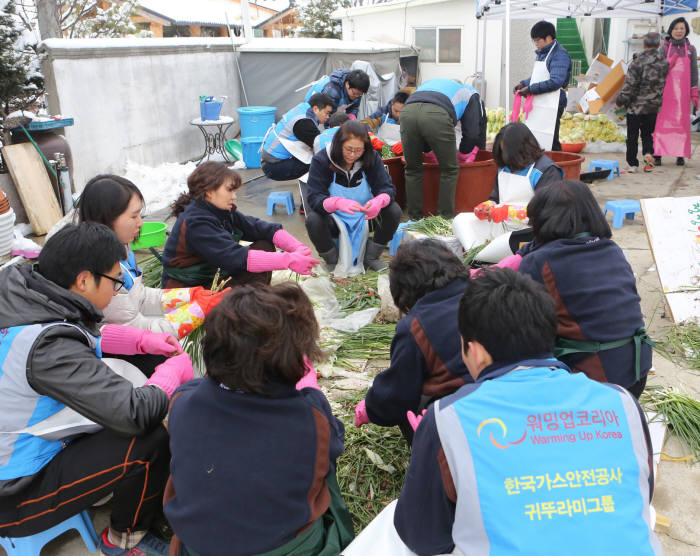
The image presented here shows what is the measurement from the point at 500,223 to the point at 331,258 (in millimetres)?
1317

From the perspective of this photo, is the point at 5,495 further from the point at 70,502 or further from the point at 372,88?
the point at 372,88

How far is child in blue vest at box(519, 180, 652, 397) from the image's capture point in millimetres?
2254

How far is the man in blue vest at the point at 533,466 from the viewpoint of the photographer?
127 cm

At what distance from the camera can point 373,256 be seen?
4.69 meters

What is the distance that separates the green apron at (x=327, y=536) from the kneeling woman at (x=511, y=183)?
259 cm

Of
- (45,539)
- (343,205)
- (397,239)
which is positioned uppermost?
(343,205)

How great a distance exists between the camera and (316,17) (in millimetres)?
23438

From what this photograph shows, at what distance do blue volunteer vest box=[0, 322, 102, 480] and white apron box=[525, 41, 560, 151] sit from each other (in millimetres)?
5892

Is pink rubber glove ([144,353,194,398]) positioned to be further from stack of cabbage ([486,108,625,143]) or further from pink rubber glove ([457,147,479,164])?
stack of cabbage ([486,108,625,143])

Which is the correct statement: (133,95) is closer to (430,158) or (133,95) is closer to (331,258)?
(430,158)

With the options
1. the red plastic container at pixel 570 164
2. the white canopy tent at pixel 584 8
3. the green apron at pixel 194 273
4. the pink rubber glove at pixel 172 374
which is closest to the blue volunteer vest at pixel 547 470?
the pink rubber glove at pixel 172 374

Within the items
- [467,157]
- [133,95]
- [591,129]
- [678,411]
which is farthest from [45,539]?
[591,129]

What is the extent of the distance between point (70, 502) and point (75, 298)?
651 millimetres

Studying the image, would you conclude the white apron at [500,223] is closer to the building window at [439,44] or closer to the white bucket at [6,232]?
the white bucket at [6,232]
